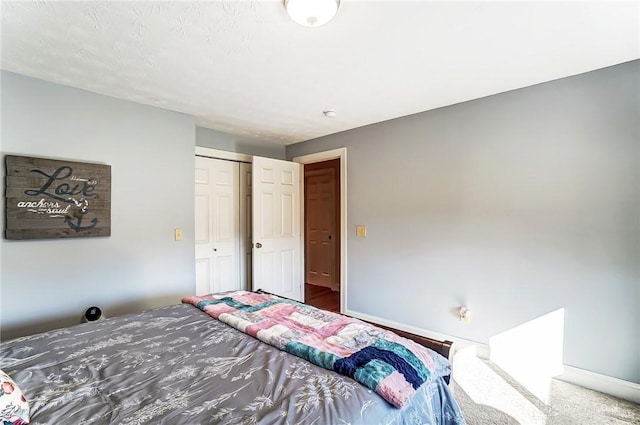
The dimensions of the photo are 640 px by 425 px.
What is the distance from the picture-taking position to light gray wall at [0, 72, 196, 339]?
84.3 inches

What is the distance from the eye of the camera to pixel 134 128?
2676mm

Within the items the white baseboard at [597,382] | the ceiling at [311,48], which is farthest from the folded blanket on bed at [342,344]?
the ceiling at [311,48]

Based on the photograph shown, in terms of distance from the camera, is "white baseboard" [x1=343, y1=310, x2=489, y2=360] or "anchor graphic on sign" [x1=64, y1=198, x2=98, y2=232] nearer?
"anchor graphic on sign" [x1=64, y1=198, x2=98, y2=232]

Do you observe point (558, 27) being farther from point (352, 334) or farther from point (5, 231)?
point (5, 231)

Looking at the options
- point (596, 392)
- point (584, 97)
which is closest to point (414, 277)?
point (596, 392)

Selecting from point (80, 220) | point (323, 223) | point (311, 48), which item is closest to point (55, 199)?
point (80, 220)

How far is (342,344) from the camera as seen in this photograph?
1.44 meters

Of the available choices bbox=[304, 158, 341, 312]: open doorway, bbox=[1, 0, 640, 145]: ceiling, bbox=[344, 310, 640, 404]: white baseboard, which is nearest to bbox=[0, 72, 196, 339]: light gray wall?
bbox=[1, 0, 640, 145]: ceiling

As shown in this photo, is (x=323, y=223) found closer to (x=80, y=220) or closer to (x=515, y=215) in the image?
(x=515, y=215)

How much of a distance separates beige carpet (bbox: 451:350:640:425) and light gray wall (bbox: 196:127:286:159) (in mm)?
3292

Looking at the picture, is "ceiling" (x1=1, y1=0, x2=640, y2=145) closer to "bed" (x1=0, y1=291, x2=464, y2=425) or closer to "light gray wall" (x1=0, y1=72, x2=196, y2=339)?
"light gray wall" (x1=0, y1=72, x2=196, y2=339)

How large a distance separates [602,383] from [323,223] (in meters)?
4.04

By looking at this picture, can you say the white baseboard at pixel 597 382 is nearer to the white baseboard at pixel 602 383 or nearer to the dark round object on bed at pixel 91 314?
the white baseboard at pixel 602 383

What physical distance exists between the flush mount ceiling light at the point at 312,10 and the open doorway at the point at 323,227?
12.0 feet
